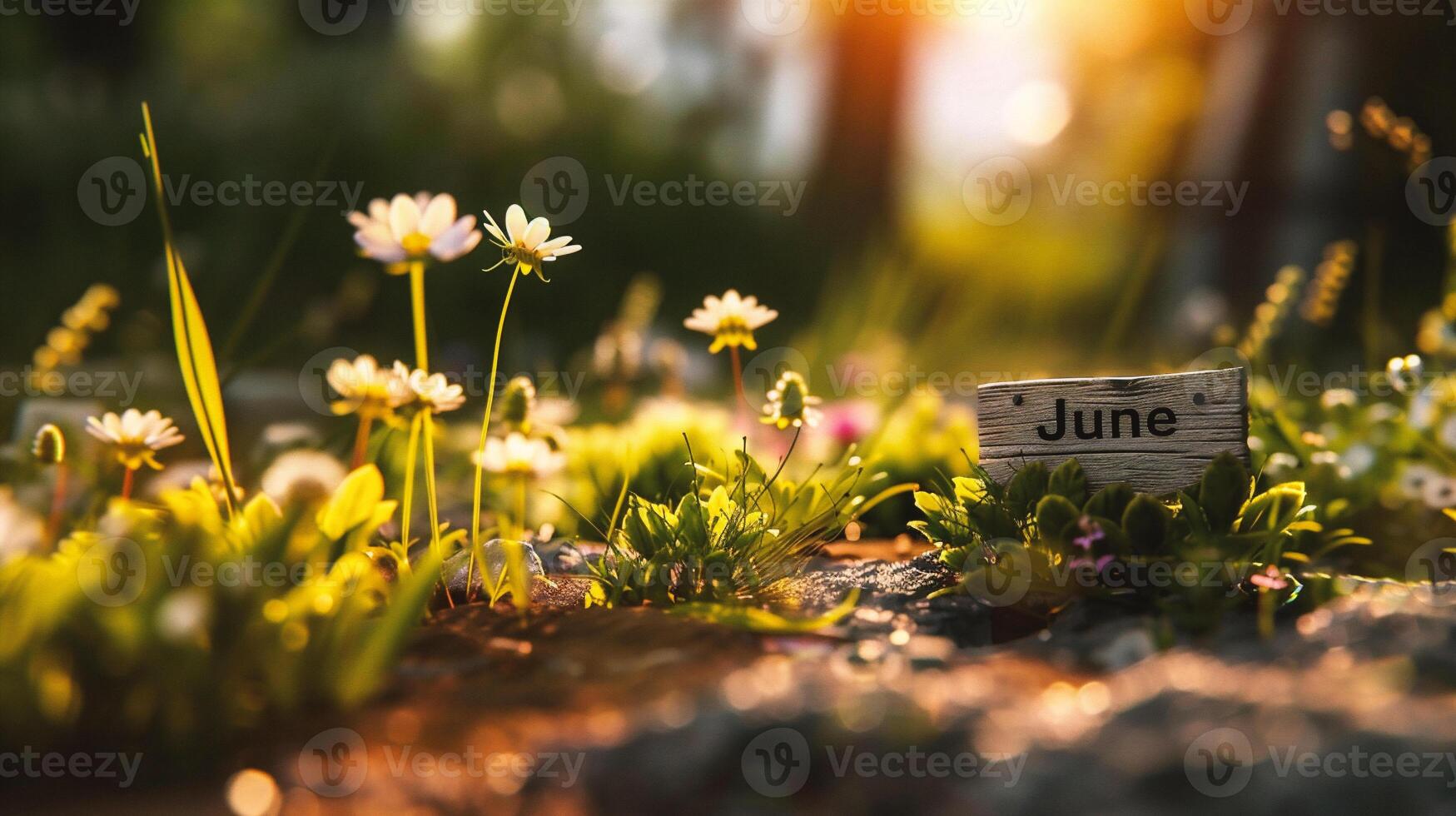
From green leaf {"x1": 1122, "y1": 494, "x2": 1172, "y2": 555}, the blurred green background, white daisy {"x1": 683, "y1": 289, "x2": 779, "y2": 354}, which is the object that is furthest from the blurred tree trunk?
green leaf {"x1": 1122, "y1": 494, "x2": 1172, "y2": 555}

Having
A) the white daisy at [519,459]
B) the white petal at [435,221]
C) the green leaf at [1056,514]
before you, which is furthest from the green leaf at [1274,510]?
the white petal at [435,221]

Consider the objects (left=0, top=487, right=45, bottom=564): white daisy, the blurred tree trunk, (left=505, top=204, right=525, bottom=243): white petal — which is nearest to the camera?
(left=0, top=487, right=45, bottom=564): white daisy

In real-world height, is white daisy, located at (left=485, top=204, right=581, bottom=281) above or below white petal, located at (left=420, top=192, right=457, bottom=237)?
below

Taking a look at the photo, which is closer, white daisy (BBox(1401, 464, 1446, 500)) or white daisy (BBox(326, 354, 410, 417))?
white daisy (BBox(326, 354, 410, 417))

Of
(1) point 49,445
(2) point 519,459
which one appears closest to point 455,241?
(2) point 519,459

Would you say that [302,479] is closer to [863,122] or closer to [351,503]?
[351,503]

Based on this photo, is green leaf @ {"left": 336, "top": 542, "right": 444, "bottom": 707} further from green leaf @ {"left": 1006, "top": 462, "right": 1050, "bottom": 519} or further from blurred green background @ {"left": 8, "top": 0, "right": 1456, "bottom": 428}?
blurred green background @ {"left": 8, "top": 0, "right": 1456, "bottom": 428}

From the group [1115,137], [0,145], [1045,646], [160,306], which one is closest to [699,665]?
[1045,646]

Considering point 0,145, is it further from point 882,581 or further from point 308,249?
point 882,581
